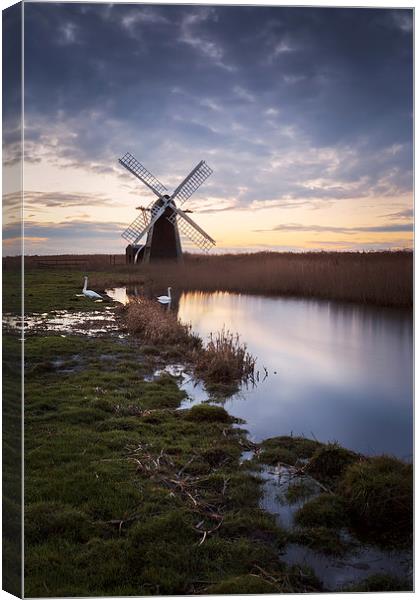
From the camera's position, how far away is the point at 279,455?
4090 mm

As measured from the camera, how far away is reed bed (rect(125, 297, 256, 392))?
17.1 feet

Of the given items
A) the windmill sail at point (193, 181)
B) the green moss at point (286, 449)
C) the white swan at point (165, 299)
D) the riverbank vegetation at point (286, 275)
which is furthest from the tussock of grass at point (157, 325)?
the green moss at point (286, 449)

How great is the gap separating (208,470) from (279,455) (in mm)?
555

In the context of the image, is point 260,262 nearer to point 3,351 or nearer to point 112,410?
point 112,410

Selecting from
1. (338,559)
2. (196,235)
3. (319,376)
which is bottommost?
(338,559)

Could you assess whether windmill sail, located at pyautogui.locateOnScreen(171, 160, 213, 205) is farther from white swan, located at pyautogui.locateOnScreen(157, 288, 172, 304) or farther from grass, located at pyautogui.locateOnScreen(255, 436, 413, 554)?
grass, located at pyautogui.locateOnScreen(255, 436, 413, 554)

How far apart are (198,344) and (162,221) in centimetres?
470

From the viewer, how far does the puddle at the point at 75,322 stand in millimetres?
6172

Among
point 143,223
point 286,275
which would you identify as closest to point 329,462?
point 286,275

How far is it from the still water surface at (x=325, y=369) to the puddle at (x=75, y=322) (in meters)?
1.61

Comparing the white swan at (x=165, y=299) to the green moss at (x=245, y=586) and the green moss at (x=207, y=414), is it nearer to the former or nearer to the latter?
the green moss at (x=207, y=414)

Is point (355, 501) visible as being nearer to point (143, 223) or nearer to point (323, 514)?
point (323, 514)

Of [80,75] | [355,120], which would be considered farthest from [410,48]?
[80,75]

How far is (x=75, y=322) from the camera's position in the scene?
22.4 feet
